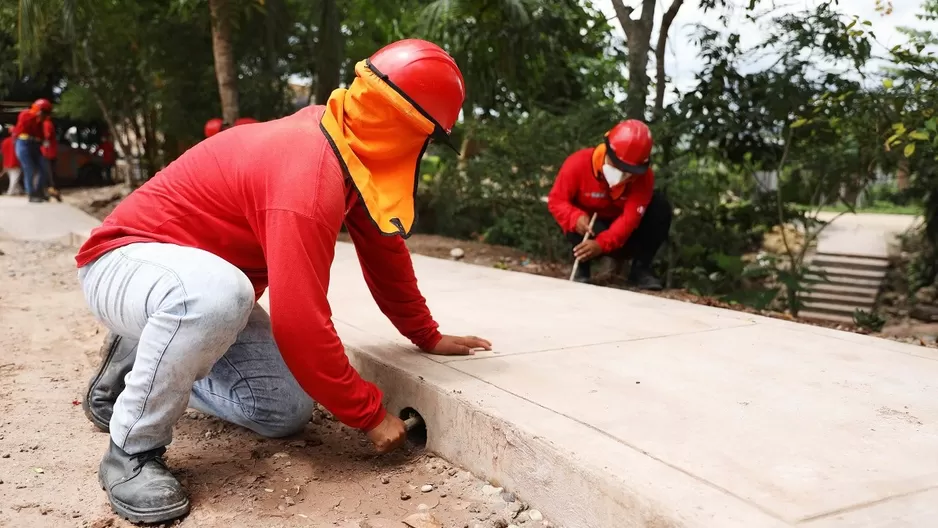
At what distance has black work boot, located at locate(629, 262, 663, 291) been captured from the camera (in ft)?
17.1

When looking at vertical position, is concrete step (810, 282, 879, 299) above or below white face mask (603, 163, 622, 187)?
below

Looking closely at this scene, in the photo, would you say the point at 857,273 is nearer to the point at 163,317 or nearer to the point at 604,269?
the point at 604,269

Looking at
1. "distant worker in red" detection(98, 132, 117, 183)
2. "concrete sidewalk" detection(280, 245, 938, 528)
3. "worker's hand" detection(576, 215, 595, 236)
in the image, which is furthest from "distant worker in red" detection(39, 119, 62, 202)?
"concrete sidewalk" detection(280, 245, 938, 528)

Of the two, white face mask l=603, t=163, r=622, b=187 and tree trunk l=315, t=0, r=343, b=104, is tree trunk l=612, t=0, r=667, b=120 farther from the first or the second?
tree trunk l=315, t=0, r=343, b=104

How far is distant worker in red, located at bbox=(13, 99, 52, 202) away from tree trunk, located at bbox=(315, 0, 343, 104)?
16.2 feet

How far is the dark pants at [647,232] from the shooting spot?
511 cm

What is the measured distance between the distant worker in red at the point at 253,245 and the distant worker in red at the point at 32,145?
402 inches

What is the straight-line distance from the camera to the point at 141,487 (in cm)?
185

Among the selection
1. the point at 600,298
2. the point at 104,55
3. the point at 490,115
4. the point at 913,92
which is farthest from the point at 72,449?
the point at 104,55

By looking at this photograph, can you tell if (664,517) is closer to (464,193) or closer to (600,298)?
(600,298)

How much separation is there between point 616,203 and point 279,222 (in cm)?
356

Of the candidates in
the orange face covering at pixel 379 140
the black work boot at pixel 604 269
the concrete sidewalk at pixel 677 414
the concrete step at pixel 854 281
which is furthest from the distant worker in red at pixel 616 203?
the concrete step at pixel 854 281

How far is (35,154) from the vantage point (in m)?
11.0

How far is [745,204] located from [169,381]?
608 centimetres
